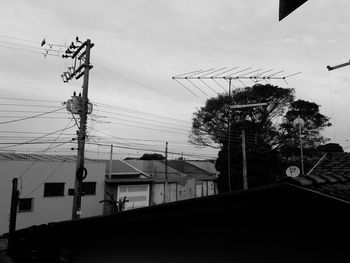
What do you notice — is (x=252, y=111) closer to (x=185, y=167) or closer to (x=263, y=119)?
(x=263, y=119)

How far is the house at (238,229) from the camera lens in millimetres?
2645

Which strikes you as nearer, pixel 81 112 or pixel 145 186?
pixel 81 112

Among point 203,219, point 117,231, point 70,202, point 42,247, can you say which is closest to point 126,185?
point 70,202

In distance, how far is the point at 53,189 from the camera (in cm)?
2362

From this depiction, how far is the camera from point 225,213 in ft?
12.4

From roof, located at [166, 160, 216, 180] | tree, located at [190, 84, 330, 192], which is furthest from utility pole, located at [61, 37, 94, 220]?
roof, located at [166, 160, 216, 180]

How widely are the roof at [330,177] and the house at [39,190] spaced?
19250 millimetres

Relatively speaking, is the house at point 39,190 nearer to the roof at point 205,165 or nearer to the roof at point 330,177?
the roof at point 330,177

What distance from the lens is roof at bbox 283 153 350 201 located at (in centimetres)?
269

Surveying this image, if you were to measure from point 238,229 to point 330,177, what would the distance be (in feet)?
3.88

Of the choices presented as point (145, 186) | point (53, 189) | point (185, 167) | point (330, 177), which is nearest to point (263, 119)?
point (145, 186)

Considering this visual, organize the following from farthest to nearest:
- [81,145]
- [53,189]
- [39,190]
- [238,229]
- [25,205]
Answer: [53,189], [39,190], [25,205], [81,145], [238,229]

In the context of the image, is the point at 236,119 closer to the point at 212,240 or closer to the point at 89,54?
the point at 89,54

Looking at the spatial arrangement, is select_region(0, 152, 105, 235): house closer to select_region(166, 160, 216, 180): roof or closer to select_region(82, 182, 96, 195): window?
select_region(82, 182, 96, 195): window
